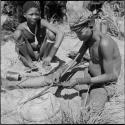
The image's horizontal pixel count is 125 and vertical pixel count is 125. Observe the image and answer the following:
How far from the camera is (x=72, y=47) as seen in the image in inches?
231

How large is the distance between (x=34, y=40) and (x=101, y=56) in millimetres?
1626

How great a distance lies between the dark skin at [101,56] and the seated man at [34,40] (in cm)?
109

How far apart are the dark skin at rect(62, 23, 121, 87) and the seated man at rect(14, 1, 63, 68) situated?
1.09m

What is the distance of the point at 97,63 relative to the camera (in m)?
3.94

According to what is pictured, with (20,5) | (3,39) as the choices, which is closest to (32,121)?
(3,39)

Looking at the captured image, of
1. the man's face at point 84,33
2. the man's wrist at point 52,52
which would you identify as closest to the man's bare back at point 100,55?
the man's face at point 84,33

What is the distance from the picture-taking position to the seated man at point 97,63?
12.0ft

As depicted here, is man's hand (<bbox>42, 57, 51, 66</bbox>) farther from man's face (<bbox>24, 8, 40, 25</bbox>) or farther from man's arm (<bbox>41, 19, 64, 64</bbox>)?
man's face (<bbox>24, 8, 40, 25</bbox>)

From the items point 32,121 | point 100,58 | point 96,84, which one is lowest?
point 32,121

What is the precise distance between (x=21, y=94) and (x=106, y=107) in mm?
1097

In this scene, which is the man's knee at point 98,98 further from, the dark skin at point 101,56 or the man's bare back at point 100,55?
the man's bare back at point 100,55

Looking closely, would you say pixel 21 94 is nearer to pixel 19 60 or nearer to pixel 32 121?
pixel 32 121

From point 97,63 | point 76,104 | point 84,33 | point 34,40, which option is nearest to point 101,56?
point 97,63

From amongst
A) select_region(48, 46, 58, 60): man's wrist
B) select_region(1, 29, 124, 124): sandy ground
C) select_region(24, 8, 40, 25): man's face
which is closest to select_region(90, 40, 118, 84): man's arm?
select_region(1, 29, 124, 124): sandy ground
